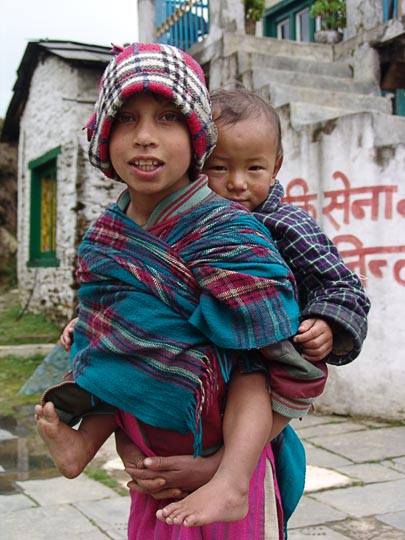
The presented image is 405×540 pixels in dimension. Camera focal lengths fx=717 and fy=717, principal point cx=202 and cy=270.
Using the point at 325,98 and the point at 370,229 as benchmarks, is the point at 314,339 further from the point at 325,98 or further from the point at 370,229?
the point at 325,98

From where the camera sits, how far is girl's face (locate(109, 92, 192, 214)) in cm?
160

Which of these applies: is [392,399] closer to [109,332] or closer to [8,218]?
[109,332]

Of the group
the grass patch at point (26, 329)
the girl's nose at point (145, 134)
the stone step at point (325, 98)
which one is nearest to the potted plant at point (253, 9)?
the stone step at point (325, 98)

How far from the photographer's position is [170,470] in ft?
5.31

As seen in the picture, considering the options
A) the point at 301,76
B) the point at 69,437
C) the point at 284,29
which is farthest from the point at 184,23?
the point at 69,437

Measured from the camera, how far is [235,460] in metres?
1.52

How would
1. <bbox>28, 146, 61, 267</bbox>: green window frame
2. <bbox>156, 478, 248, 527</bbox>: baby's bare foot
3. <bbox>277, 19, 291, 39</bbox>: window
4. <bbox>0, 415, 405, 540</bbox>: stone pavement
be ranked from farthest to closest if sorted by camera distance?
<bbox>277, 19, 291, 39</bbox>: window < <bbox>28, 146, 61, 267</bbox>: green window frame < <bbox>0, 415, 405, 540</bbox>: stone pavement < <bbox>156, 478, 248, 527</bbox>: baby's bare foot

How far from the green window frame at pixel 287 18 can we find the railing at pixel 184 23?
4300 mm

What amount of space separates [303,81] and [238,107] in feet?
22.3

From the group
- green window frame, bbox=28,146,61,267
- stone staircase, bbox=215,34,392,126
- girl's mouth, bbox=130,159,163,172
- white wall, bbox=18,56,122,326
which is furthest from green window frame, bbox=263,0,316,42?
girl's mouth, bbox=130,159,163,172

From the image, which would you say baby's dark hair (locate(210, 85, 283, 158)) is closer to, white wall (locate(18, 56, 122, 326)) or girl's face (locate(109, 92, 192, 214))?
girl's face (locate(109, 92, 192, 214))

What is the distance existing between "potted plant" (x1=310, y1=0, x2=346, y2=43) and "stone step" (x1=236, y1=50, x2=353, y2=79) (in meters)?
0.89

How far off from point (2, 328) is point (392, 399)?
270 inches

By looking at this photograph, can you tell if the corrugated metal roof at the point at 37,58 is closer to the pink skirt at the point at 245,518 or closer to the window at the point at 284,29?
the window at the point at 284,29
